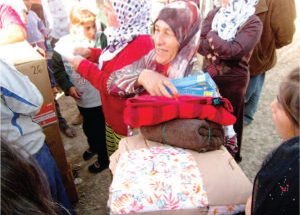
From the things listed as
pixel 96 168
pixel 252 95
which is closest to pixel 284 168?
pixel 96 168

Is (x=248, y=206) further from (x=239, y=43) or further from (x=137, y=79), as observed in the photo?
(x=239, y=43)

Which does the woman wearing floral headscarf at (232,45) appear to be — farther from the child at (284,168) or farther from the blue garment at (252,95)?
the child at (284,168)

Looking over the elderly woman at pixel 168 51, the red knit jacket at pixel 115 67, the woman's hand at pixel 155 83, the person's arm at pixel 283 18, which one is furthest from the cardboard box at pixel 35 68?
the person's arm at pixel 283 18

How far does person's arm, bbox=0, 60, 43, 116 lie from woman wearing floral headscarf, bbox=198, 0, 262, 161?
49.4 inches

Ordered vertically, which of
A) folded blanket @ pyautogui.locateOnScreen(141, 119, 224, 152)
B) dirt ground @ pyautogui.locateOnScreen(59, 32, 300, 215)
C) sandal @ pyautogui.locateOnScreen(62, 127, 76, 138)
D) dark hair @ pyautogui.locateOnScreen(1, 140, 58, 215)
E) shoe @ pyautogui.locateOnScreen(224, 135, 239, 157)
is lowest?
dirt ground @ pyautogui.locateOnScreen(59, 32, 300, 215)

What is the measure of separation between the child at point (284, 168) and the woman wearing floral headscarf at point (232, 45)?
3.58ft

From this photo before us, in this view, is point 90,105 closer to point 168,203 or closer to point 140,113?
point 140,113

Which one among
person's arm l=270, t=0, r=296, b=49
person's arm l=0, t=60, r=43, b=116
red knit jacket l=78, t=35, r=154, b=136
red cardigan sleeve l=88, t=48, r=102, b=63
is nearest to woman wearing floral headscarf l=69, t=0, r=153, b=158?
red knit jacket l=78, t=35, r=154, b=136

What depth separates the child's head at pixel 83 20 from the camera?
7.28 feet

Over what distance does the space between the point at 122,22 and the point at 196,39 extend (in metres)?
0.45

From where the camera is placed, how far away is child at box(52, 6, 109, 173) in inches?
87.7

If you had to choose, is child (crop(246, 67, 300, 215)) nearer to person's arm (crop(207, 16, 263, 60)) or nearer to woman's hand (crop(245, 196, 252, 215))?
woman's hand (crop(245, 196, 252, 215))

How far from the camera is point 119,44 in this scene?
1730mm

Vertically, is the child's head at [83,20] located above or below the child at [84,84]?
above
